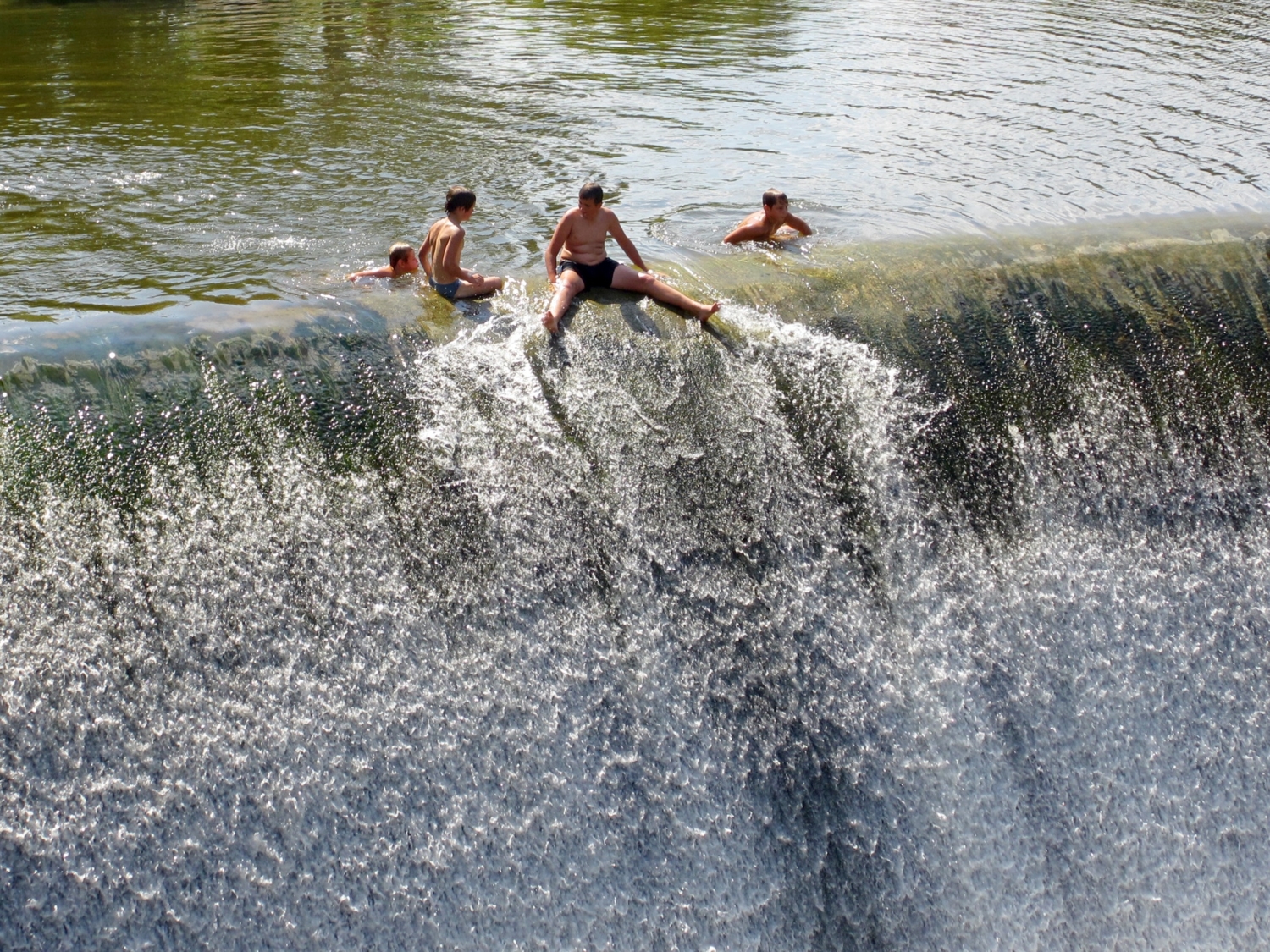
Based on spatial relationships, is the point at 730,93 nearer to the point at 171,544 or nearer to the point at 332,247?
the point at 332,247

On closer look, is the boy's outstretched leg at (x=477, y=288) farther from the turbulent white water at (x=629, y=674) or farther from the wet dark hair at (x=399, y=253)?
the wet dark hair at (x=399, y=253)

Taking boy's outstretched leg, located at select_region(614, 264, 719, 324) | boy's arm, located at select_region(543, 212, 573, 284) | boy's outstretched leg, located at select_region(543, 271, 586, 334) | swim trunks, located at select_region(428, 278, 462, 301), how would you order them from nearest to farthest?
1. boy's outstretched leg, located at select_region(543, 271, 586, 334)
2. boy's outstretched leg, located at select_region(614, 264, 719, 324)
3. swim trunks, located at select_region(428, 278, 462, 301)
4. boy's arm, located at select_region(543, 212, 573, 284)

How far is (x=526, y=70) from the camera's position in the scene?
46.8 ft

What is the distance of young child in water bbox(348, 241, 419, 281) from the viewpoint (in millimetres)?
7340

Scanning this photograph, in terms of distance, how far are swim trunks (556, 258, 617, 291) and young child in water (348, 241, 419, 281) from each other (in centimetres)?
105

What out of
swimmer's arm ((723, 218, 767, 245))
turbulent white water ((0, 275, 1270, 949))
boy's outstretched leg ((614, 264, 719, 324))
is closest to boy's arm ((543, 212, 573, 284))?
boy's outstretched leg ((614, 264, 719, 324))

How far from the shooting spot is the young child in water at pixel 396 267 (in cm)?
734

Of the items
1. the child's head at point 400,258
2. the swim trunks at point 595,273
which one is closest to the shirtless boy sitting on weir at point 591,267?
the swim trunks at point 595,273

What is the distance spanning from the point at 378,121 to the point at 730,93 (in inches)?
167

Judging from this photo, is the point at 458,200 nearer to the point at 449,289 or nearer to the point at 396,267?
the point at 396,267

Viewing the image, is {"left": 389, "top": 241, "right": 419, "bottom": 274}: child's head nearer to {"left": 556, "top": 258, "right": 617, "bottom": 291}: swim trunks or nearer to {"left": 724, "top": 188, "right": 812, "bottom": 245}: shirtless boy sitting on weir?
{"left": 556, "top": 258, "right": 617, "bottom": 291}: swim trunks

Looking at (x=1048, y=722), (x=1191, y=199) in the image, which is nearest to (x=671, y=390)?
(x=1048, y=722)

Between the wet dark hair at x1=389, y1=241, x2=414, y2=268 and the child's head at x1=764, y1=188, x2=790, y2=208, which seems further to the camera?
the child's head at x1=764, y1=188, x2=790, y2=208

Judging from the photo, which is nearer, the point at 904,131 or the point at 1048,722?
the point at 1048,722
